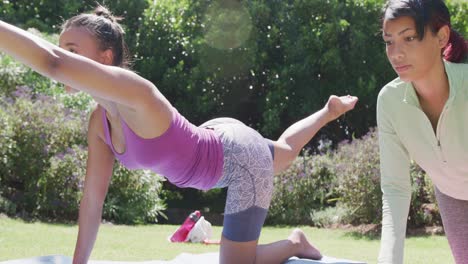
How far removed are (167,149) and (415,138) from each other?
3.68 ft

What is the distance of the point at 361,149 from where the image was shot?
8.27 m

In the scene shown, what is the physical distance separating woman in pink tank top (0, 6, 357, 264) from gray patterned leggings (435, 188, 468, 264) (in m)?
0.82

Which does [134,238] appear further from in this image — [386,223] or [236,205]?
[386,223]

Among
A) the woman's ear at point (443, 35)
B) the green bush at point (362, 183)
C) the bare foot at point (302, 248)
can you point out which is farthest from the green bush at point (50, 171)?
the woman's ear at point (443, 35)

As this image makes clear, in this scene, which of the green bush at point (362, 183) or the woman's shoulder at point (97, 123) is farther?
the green bush at point (362, 183)

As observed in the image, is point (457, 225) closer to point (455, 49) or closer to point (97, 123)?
point (455, 49)

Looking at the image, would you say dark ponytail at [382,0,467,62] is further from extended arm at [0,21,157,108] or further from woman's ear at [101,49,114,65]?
woman's ear at [101,49,114,65]

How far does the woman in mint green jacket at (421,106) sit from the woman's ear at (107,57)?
129 cm

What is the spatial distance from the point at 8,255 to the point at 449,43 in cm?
407

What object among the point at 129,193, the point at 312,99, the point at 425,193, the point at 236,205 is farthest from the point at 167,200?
the point at 236,205

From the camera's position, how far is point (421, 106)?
3271mm

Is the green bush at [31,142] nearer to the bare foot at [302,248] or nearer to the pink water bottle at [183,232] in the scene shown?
the pink water bottle at [183,232]

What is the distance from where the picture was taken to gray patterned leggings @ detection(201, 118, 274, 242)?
3479 millimetres

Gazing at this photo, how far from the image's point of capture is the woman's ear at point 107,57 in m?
3.39
